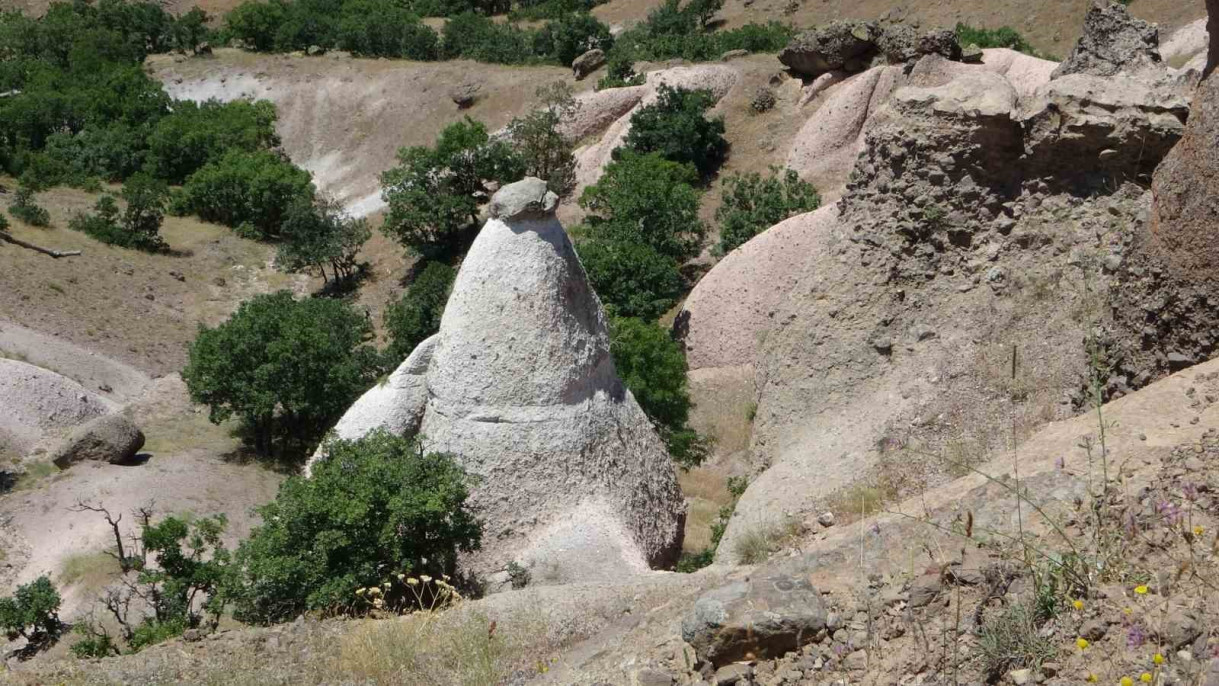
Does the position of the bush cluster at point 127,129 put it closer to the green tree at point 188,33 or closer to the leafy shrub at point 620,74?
the green tree at point 188,33

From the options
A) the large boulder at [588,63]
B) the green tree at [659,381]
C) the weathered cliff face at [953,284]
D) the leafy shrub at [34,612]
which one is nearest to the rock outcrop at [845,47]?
the large boulder at [588,63]

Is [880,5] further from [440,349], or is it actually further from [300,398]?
[440,349]

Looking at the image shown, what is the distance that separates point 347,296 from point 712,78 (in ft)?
53.3

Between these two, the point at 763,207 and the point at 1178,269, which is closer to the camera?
the point at 1178,269

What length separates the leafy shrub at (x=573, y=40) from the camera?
59406 millimetres

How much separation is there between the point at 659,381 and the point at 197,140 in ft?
125

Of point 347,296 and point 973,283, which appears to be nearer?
point 973,283

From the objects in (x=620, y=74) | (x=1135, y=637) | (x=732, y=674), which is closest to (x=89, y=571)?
(x=732, y=674)

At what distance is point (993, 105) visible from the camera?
12156 mm

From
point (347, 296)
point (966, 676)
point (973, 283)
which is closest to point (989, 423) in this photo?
point (973, 283)

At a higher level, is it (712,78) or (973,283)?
Answer: (973,283)

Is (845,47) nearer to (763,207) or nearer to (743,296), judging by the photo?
(763,207)

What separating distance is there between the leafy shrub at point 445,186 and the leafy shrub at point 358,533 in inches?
1175

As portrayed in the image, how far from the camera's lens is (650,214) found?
112 ft
